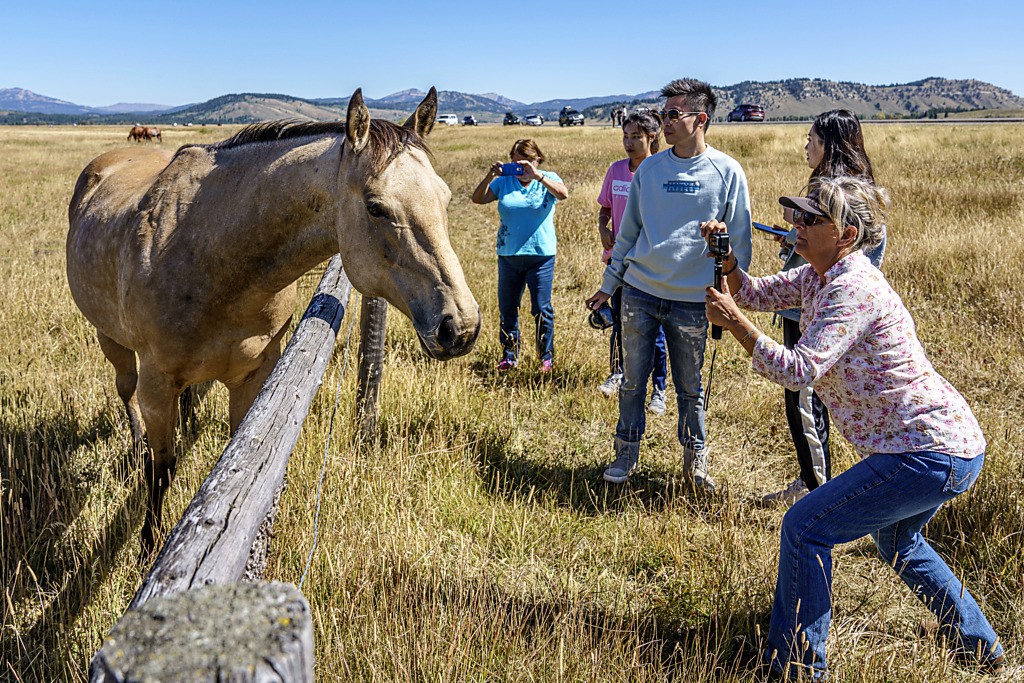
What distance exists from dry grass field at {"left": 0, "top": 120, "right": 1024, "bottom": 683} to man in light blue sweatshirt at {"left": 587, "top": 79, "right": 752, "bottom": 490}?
521 mm

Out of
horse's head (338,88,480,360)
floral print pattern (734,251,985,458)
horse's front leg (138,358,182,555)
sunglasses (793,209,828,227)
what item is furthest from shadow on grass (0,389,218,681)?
sunglasses (793,209,828,227)

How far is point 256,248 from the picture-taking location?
9.52ft

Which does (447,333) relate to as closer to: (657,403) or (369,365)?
(369,365)

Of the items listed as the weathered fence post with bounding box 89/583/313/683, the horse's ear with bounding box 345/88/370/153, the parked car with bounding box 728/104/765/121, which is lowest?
the weathered fence post with bounding box 89/583/313/683

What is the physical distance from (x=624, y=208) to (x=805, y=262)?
5.35 feet

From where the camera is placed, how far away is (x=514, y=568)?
301 centimetres

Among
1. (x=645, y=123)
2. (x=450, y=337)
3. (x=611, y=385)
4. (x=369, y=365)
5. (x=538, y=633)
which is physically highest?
(x=645, y=123)

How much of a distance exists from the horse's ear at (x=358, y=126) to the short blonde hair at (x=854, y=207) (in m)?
1.88

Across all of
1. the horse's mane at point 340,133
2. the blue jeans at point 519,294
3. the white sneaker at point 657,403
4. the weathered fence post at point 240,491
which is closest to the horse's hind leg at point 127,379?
the horse's mane at point 340,133

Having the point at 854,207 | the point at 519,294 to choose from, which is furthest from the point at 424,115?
the point at 519,294

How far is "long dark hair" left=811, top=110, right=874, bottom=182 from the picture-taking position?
3506mm

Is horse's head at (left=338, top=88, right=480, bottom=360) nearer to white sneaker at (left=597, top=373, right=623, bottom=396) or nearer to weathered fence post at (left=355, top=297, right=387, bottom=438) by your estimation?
weathered fence post at (left=355, top=297, right=387, bottom=438)

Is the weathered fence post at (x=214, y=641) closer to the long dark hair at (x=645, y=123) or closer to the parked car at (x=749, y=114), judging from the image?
the long dark hair at (x=645, y=123)

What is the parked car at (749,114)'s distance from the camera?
68.1 metres
